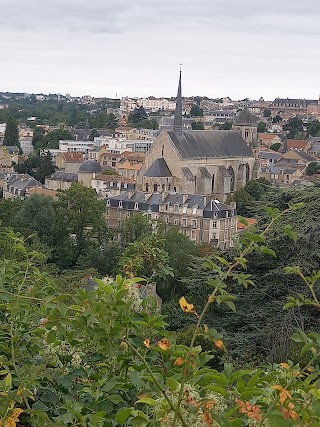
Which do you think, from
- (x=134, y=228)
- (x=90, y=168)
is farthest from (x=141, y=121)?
(x=134, y=228)

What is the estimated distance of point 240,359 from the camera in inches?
389

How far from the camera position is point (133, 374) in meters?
2.73

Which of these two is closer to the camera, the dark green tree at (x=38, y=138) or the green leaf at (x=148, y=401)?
the green leaf at (x=148, y=401)

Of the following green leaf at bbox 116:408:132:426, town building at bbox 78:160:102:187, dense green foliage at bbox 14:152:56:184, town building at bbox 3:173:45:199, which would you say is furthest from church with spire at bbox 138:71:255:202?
green leaf at bbox 116:408:132:426

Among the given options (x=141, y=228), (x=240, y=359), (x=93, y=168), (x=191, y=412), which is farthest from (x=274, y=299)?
(x=93, y=168)

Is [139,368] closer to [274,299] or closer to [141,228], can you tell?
[274,299]

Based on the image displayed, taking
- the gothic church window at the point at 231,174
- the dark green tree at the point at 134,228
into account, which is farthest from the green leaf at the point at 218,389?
the gothic church window at the point at 231,174

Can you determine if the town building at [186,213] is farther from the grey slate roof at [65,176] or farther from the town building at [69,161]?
the town building at [69,161]

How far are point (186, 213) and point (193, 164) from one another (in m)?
9.61

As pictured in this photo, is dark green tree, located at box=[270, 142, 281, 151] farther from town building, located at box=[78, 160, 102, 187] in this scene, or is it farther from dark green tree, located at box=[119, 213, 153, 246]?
dark green tree, located at box=[119, 213, 153, 246]

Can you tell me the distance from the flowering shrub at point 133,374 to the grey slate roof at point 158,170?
3630 centimetres

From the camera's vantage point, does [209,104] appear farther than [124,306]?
Yes

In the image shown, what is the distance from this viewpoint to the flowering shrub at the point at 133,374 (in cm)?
236

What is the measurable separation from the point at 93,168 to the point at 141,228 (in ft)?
72.7
